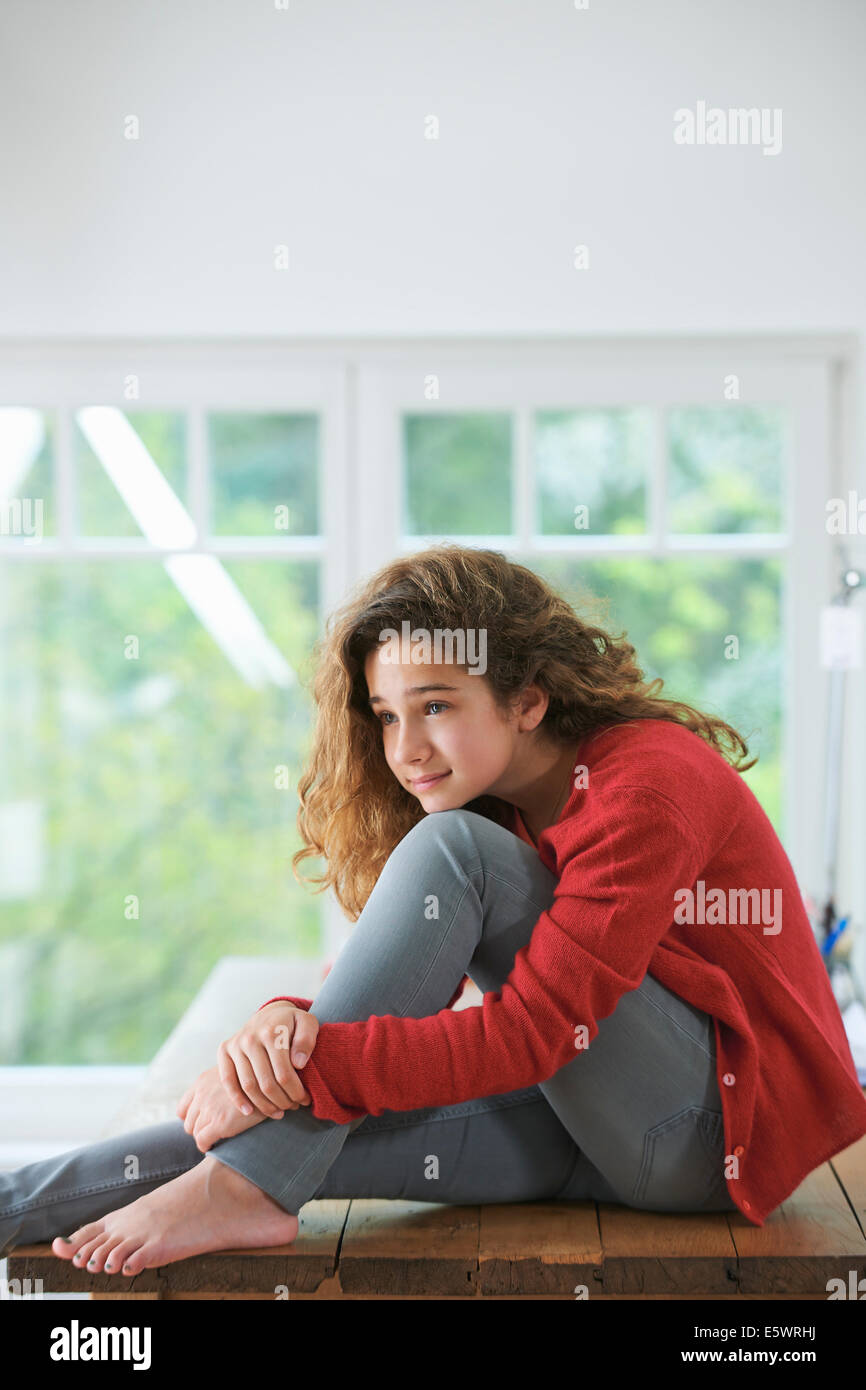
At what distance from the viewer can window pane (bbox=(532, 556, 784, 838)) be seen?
2.95 metres

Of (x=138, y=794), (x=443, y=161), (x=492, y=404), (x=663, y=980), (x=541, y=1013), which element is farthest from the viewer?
(x=138, y=794)

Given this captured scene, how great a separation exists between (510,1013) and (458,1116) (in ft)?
0.78

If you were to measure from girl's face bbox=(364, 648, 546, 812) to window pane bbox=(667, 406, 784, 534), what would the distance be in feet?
5.14

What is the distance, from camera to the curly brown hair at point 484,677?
1505 mm

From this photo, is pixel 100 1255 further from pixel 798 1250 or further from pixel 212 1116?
pixel 798 1250

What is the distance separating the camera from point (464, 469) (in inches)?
116

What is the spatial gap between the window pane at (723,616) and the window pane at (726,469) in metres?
0.10

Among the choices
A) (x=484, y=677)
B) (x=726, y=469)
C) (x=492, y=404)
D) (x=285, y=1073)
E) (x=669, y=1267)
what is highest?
(x=492, y=404)

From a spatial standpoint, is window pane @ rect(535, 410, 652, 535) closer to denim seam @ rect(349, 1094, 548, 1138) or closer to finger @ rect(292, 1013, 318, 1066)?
denim seam @ rect(349, 1094, 548, 1138)

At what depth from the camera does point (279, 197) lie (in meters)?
2.78

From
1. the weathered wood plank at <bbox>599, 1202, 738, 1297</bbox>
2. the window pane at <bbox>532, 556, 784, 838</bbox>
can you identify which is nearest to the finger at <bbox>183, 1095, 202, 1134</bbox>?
the weathered wood plank at <bbox>599, 1202, 738, 1297</bbox>

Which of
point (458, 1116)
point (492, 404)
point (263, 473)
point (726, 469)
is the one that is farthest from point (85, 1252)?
point (726, 469)

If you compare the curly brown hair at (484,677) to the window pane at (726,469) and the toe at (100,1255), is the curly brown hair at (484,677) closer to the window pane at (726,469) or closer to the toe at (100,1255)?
the toe at (100,1255)

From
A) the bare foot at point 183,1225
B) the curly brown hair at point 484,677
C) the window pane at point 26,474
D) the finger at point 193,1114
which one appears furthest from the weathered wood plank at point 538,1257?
the window pane at point 26,474
